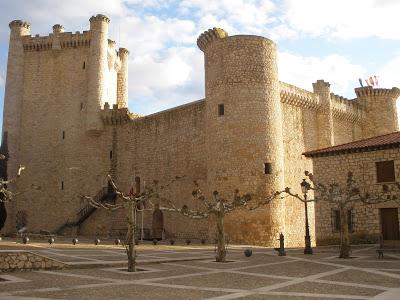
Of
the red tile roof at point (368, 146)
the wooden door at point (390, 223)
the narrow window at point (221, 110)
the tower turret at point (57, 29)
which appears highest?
the tower turret at point (57, 29)

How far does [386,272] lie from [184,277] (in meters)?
5.15

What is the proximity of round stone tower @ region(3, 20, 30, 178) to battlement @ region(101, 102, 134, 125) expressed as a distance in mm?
7419

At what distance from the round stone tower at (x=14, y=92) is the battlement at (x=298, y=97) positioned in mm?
21063

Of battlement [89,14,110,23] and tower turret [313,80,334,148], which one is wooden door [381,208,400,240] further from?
battlement [89,14,110,23]

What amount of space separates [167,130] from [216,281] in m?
20.4

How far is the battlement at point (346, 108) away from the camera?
108ft

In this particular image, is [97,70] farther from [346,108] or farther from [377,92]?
[377,92]

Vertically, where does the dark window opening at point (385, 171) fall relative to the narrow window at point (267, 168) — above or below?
below

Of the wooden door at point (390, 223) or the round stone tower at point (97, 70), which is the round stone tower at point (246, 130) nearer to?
the wooden door at point (390, 223)

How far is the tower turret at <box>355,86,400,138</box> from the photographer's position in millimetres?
36094

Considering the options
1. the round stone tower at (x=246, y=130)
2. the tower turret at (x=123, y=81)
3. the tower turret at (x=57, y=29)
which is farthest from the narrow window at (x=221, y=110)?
the tower turret at (x=57, y=29)

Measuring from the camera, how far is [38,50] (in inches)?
1435

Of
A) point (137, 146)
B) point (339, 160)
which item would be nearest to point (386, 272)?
point (339, 160)

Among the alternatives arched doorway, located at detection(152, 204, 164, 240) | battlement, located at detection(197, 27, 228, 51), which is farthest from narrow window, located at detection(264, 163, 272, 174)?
arched doorway, located at detection(152, 204, 164, 240)
